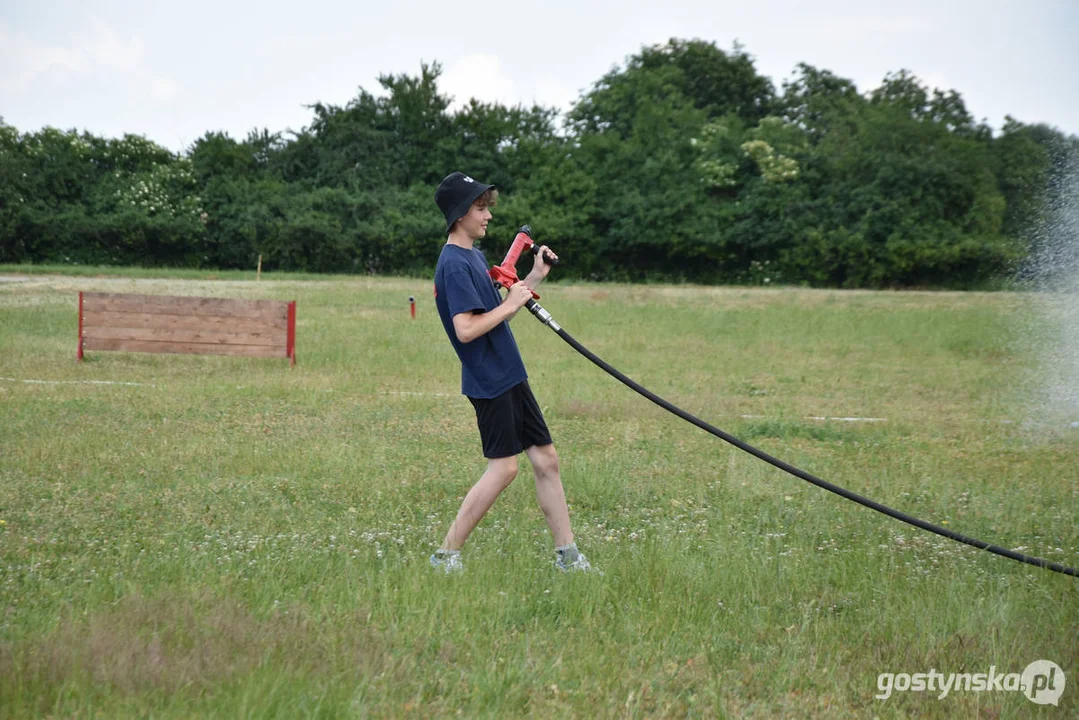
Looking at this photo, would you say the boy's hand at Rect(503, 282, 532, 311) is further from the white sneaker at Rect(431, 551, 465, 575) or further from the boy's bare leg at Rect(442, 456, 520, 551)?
the white sneaker at Rect(431, 551, 465, 575)

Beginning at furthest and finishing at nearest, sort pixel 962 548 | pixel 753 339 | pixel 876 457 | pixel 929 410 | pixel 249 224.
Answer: pixel 249 224, pixel 753 339, pixel 929 410, pixel 876 457, pixel 962 548

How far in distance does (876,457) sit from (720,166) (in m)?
39.0

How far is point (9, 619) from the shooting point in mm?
3912

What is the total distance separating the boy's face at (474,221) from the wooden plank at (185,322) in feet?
28.7

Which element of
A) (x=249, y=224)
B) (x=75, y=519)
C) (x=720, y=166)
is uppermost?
(x=720, y=166)

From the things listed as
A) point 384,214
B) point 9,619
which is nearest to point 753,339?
point 9,619

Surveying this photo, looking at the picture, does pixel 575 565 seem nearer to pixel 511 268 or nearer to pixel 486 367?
pixel 486 367

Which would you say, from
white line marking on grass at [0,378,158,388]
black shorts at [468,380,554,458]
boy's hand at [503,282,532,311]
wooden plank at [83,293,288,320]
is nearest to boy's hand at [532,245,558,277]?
boy's hand at [503,282,532,311]

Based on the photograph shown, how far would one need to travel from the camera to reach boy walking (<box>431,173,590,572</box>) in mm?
4668

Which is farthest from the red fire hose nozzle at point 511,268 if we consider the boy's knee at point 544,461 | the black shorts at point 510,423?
the boy's knee at point 544,461

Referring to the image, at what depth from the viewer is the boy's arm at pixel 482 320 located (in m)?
4.61

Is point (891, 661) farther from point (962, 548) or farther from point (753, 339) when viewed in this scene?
point (753, 339)

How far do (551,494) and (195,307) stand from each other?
9397 millimetres

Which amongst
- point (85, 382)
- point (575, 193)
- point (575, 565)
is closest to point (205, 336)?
point (85, 382)
